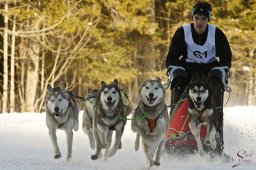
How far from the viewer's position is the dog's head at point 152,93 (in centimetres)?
551

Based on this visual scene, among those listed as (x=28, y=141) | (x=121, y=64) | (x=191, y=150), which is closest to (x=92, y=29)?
(x=121, y=64)

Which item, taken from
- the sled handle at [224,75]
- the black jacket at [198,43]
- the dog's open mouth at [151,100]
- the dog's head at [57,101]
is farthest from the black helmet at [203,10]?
the dog's head at [57,101]

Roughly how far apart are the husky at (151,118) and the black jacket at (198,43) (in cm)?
84

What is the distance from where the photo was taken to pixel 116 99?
5.89m

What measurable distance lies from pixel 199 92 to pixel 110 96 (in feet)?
3.16

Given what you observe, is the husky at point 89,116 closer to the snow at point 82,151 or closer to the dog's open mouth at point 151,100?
the snow at point 82,151

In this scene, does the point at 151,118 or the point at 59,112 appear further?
the point at 59,112

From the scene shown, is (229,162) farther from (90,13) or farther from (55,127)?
(90,13)

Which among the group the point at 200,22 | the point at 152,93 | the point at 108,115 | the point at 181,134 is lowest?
the point at 181,134

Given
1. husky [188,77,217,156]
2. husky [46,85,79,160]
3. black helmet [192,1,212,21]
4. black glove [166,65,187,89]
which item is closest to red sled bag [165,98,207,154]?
black glove [166,65,187,89]

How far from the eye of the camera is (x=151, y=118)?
219 inches

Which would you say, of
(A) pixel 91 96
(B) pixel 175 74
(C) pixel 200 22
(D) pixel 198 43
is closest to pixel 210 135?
(B) pixel 175 74

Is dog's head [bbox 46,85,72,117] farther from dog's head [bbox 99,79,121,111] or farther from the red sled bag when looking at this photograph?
the red sled bag

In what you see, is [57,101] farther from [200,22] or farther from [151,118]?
[200,22]
